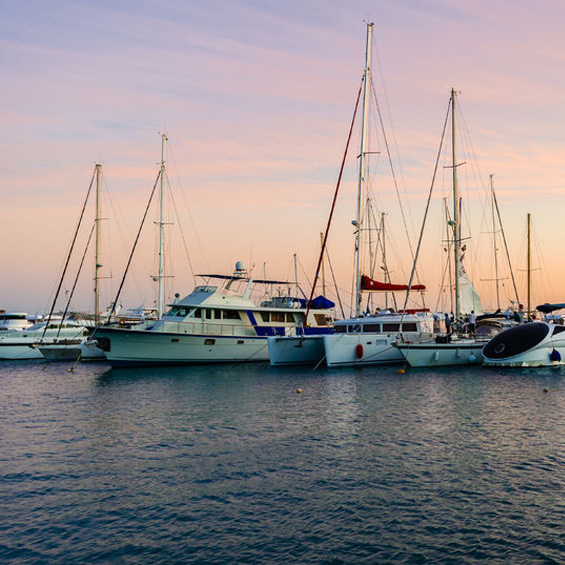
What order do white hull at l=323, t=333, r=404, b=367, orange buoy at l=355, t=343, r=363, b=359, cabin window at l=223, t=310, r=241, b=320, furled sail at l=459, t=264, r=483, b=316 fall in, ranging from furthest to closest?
furled sail at l=459, t=264, r=483, b=316 < cabin window at l=223, t=310, r=241, b=320 < orange buoy at l=355, t=343, r=363, b=359 < white hull at l=323, t=333, r=404, b=367

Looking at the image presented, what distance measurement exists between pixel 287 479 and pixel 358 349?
2537 centimetres

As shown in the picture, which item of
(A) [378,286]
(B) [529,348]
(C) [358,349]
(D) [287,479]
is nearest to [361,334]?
(C) [358,349]

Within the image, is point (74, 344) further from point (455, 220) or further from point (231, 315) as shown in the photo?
point (455, 220)

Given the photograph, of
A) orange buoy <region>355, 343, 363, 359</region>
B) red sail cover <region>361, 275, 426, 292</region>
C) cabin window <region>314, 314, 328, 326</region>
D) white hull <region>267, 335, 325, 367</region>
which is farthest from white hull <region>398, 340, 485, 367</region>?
cabin window <region>314, 314, 328, 326</region>

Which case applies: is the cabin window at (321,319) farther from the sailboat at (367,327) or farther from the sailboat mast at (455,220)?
the sailboat mast at (455,220)

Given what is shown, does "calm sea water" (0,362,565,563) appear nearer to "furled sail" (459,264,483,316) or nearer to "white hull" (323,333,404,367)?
"white hull" (323,333,404,367)

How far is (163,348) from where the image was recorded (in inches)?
1592

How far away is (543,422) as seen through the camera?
64.1 ft

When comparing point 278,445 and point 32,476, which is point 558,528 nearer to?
point 278,445

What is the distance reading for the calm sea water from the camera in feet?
32.0

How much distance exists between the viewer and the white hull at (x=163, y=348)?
4003 centimetres

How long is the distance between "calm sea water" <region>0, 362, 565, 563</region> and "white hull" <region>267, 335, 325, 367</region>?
46.1 ft

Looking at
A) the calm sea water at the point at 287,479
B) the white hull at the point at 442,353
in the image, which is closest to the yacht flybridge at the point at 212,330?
the white hull at the point at 442,353

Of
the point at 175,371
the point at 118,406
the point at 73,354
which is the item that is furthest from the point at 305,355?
the point at 73,354
